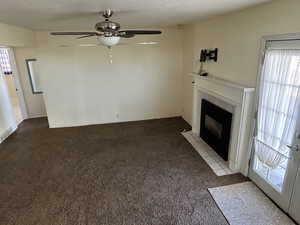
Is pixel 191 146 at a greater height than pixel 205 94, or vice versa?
pixel 205 94

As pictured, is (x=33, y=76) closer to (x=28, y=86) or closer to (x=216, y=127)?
(x=28, y=86)

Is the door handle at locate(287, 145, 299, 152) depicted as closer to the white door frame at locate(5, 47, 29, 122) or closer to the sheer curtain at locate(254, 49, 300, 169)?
the sheer curtain at locate(254, 49, 300, 169)

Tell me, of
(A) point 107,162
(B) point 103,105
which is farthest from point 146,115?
(A) point 107,162

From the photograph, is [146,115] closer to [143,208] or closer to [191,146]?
[191,146]

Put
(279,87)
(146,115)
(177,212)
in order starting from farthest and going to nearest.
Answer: (146,115) < (177,212) < (279,87)

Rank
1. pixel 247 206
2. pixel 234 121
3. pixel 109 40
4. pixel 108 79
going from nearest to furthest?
1. pixel 109 40
2. pixel 247 206
3. pixel 234 121
4. pixel 108 79

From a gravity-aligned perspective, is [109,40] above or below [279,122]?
above

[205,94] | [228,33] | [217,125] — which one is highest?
[228,33]

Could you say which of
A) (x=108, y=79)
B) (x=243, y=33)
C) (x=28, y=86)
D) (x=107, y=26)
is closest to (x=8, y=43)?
(x=108, y=79)

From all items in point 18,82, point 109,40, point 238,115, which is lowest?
→ point 238,115

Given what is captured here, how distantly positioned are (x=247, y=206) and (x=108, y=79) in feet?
14.6

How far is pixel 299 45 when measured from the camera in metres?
2.08

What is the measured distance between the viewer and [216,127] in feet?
12.9

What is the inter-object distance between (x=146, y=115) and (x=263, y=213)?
4.10 metres
